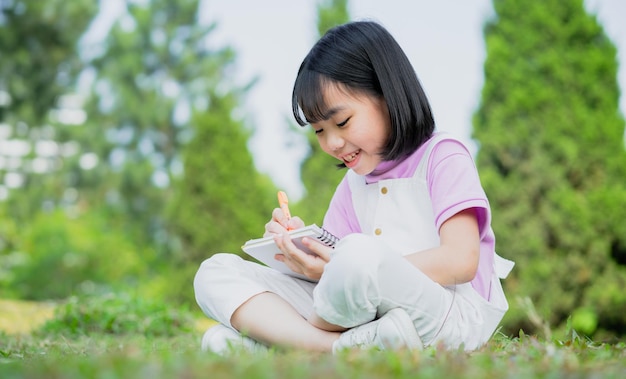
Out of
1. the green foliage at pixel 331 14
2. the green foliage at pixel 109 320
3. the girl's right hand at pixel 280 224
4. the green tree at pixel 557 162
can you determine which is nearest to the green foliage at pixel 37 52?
the green foliage at pixel 331 14

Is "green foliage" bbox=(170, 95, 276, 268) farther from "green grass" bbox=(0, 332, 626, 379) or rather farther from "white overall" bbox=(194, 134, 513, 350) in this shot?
"green grass" bbox=(0, 332, 626, 379)

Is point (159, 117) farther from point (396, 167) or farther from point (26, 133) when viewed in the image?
→ point (396, 167)

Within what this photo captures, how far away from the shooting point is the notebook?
248 cm

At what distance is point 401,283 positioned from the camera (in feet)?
7.49

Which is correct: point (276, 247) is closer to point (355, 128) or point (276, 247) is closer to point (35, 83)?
point (355, 128)

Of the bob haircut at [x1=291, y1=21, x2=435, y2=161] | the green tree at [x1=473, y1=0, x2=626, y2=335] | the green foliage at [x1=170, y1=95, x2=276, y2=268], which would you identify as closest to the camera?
the bob haircut at [x1=291, y1=21, x2=435, y2=161]

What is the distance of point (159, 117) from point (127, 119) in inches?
37.7

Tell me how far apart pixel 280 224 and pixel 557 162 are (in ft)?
18.8

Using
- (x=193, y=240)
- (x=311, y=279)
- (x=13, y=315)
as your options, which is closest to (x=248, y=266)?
(x=311, y=279)

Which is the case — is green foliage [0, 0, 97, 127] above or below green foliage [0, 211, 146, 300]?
above

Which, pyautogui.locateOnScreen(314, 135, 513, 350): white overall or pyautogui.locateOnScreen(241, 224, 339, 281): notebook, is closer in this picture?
pyautogui.locateOnScreen(314, 135, 513, 350): white overall

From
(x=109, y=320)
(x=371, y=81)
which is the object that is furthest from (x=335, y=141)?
(x=109, y=320)

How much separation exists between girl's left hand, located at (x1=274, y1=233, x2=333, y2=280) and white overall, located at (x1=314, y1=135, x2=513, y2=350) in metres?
0.20

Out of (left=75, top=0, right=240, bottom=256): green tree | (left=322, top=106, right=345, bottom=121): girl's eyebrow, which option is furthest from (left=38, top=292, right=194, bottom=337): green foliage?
(left=75, top=0, right=240, bottom=256): green tree
